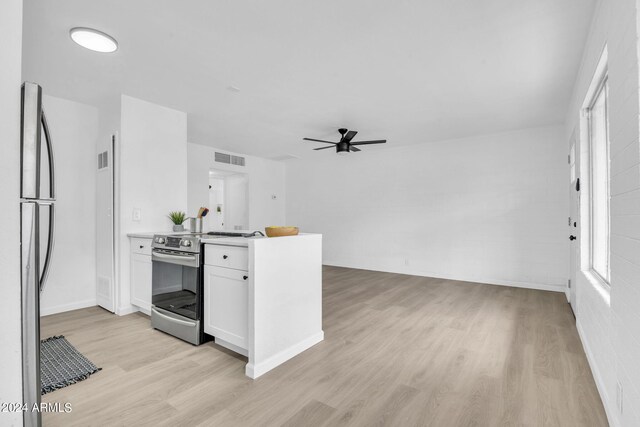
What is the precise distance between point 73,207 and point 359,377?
3.73 meters

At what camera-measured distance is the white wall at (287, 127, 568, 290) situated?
4704 millimetres

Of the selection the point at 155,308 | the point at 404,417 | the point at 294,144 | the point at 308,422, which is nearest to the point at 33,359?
the point at 308,422

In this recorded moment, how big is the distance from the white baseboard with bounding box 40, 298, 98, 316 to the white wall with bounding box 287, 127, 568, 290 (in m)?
4.43

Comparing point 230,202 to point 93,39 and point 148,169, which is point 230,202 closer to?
point 148,169

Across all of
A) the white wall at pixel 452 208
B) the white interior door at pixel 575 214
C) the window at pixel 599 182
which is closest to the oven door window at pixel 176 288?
the window at pixel 599 182

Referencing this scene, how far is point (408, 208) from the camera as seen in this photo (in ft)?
19.6

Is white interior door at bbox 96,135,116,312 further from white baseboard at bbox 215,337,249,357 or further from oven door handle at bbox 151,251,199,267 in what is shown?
white baseboard at bbox 215,337,249,357

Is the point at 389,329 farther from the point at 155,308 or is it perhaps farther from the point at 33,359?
the point at 33,359

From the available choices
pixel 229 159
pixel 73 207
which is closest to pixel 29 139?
pixel 73 207

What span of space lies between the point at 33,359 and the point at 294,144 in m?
5.22

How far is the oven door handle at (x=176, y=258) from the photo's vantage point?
255cm

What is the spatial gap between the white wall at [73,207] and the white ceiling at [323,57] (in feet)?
0.87

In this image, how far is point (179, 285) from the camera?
277 centimetres

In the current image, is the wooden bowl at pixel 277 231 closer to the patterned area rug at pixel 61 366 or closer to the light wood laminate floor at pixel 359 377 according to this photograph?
the light wood laminate floor at pixel 359 377
